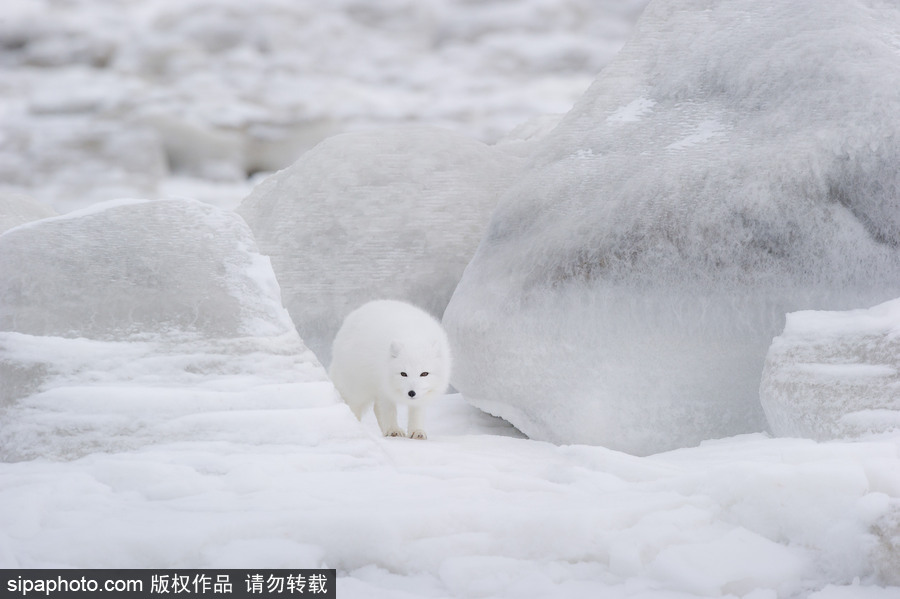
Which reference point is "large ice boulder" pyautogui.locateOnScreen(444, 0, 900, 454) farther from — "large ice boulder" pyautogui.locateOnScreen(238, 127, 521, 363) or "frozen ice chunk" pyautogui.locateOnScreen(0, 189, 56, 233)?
"frozen ice chunk" pyautogui.locateOnScreen(0, 189, 56, 233)

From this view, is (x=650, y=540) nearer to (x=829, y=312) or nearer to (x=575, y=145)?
(x=829, y=312)

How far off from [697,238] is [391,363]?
→ 1.41 metres

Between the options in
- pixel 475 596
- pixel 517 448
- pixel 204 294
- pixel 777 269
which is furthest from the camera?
pixel 517 448

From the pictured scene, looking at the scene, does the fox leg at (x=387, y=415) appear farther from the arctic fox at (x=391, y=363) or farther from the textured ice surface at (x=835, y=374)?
the textured ice surface at (x=835, y=374)

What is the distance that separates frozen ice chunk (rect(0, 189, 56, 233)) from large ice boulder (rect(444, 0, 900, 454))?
255 cm

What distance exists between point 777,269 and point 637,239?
1.83ft

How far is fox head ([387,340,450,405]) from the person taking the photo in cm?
376

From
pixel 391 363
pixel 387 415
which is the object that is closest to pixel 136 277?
pixel 391 363

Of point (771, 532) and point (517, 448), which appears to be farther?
point (517, 448)

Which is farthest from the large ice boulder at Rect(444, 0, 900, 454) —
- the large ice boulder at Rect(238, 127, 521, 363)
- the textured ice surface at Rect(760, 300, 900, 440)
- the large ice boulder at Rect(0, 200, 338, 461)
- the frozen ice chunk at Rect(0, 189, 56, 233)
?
the frozen ice chunk at Rect(0, 189, 56, 233)

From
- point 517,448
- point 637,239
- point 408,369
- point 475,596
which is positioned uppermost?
point 637,239

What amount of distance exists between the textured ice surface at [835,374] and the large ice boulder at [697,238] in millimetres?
198

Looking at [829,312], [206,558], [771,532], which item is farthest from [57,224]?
[829,312]

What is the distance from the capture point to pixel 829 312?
3.21 metres
